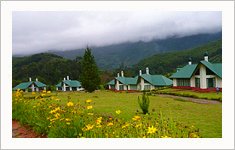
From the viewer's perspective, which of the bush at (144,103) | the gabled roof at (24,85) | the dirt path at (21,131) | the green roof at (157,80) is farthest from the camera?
the gabled roof at (24,85)

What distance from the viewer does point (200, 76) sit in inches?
249

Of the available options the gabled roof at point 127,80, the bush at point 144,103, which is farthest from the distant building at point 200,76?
the gabled roof at point 127,80

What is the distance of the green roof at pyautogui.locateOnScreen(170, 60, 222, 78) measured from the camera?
6.25m

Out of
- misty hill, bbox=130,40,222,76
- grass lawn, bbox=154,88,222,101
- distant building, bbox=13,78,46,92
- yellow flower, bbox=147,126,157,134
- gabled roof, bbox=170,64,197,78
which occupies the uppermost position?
misty hill, bbox=130,40,222,76

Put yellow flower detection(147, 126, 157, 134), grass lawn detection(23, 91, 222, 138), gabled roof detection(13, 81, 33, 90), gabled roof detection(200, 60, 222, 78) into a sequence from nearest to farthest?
yellow flower detection(147, 126, 157, 134), grass lawn detection(23, 91, 222, 138), gabled roof detection(200, 60, 222, 78), gabled roof detection(13, 81, 33, 90)

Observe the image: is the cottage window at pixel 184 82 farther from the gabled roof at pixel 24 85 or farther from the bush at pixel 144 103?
the gabled roof at pixel 24 85

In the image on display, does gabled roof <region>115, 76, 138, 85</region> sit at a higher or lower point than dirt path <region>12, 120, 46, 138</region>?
higher

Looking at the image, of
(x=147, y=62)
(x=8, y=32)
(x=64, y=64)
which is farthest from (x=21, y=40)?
(x=147, y=62)

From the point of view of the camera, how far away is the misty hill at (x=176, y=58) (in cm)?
630

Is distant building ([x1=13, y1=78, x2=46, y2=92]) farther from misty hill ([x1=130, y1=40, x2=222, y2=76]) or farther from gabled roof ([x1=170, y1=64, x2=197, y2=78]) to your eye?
gabled roof ([x1=170, y1=64, x2=197, y2=78])

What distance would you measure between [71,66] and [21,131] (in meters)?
1.55

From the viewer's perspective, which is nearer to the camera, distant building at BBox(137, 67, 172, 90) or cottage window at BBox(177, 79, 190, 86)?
cottage window at BBox(177, 79, 190, 86)

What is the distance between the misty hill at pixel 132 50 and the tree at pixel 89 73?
0.33 ft

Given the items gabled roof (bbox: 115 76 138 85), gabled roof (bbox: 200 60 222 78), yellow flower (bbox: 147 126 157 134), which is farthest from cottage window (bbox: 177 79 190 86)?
yellow flower (bbox: 147 126 157 134)
